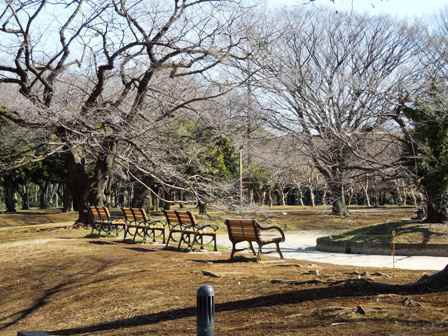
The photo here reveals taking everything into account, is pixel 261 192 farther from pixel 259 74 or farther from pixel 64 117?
pixel 64 117

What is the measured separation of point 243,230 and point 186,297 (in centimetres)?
455

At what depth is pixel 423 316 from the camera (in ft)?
21.9

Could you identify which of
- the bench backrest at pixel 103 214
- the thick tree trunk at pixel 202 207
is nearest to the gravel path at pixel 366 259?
the thick tree trunk at pixel 202 207

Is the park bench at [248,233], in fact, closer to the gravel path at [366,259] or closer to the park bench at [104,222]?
the gravel path at [366,259]

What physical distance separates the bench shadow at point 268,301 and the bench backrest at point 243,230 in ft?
15.4

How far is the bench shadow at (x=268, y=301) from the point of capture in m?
8.13

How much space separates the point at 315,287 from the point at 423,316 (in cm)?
238

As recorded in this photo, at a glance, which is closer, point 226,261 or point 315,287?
point 315,287

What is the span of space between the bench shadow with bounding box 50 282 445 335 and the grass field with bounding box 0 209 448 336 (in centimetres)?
1

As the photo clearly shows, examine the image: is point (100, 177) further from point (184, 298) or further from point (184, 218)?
point (184, 298)

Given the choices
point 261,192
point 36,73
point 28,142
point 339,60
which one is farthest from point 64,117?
point 261,192

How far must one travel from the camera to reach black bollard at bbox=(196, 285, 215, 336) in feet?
17.3

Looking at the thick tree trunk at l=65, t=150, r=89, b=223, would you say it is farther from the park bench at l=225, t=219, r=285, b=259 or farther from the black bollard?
the black bollard

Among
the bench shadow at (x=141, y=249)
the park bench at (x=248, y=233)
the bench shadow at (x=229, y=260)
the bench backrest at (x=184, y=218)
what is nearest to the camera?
the bench shadow at (x=229, y=260)
